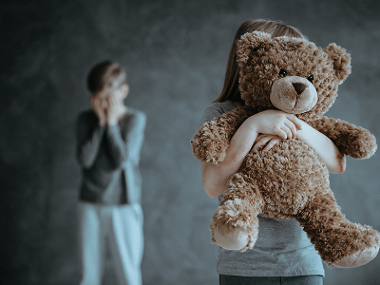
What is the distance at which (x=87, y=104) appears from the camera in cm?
215

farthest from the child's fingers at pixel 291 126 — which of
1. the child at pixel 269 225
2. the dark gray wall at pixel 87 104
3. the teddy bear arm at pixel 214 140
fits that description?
the dark gray wall at pixel 87 104

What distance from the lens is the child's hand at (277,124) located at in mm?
636

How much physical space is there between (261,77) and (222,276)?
0.49 metres

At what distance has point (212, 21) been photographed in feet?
6.97

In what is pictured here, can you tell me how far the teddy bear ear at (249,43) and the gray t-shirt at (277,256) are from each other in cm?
38

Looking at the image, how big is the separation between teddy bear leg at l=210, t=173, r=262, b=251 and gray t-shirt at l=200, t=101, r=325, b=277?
0.16 m

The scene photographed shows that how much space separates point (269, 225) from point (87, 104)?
Result: 5.66ft

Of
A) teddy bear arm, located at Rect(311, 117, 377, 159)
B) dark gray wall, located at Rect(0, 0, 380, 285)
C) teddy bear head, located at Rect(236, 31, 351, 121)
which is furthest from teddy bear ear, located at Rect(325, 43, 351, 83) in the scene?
dark gray wall, located at Rect(0, 0, 380, 285)

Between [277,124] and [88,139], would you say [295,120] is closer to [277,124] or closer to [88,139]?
[277,124]

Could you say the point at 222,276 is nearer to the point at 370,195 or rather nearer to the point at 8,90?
the point at 370,195

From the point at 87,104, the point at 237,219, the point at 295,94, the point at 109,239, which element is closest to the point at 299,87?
the point at 295,94

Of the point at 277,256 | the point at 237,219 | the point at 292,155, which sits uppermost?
the point at 292,155

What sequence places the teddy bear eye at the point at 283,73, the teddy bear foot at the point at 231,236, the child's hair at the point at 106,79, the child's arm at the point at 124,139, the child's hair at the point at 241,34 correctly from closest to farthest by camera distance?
1. the teddy bear foot at the point at 231,236
2. the teddy bear eye at the point at 283,73
3. the child's hair at the point at 241,34
4. the child's arm at the point at 124,139
5. the child's hair at the point at 106,79

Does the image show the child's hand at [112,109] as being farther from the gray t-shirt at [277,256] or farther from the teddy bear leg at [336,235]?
the teddy bear leg at [336,235]
